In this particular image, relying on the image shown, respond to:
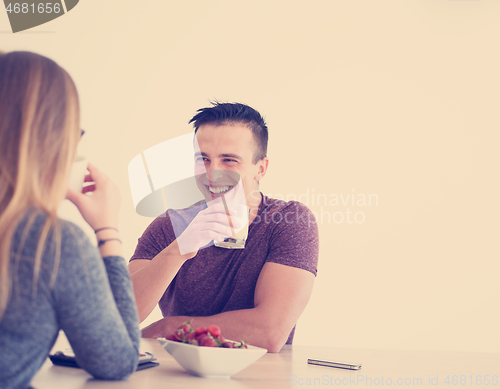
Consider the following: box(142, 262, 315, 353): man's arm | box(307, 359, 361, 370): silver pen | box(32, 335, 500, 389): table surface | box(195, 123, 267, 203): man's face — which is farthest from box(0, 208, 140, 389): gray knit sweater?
box(195, 123, 267, 203): man's face

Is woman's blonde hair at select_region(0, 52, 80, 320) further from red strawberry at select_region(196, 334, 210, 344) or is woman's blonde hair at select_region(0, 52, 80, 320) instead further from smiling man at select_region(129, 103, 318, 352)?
smiling man at select_region(129, 103, 318, 352)

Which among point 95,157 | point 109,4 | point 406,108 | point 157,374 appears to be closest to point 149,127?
point 95,157

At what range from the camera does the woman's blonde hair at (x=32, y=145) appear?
1.91 ft

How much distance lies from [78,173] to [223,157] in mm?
1118

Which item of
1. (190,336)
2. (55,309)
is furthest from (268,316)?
(55,309)

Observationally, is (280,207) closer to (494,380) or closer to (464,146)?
(494,380)

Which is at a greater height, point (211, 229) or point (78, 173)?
point (78, 173)

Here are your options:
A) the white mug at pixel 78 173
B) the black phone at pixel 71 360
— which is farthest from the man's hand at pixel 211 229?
the white mug at pixel 78 173

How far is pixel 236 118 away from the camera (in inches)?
75.6

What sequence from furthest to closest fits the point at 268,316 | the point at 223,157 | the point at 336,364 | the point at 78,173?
the point at 223,157, the point at 268,316, the point at 336,364, the point at 78,173

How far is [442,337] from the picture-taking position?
10.4 ft

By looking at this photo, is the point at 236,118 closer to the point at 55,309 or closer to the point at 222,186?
the point at 222,186

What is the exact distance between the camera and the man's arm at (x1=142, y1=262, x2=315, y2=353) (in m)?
1.31

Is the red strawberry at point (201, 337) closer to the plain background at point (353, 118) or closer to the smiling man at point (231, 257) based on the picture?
the smiling man at point (231, 257)
